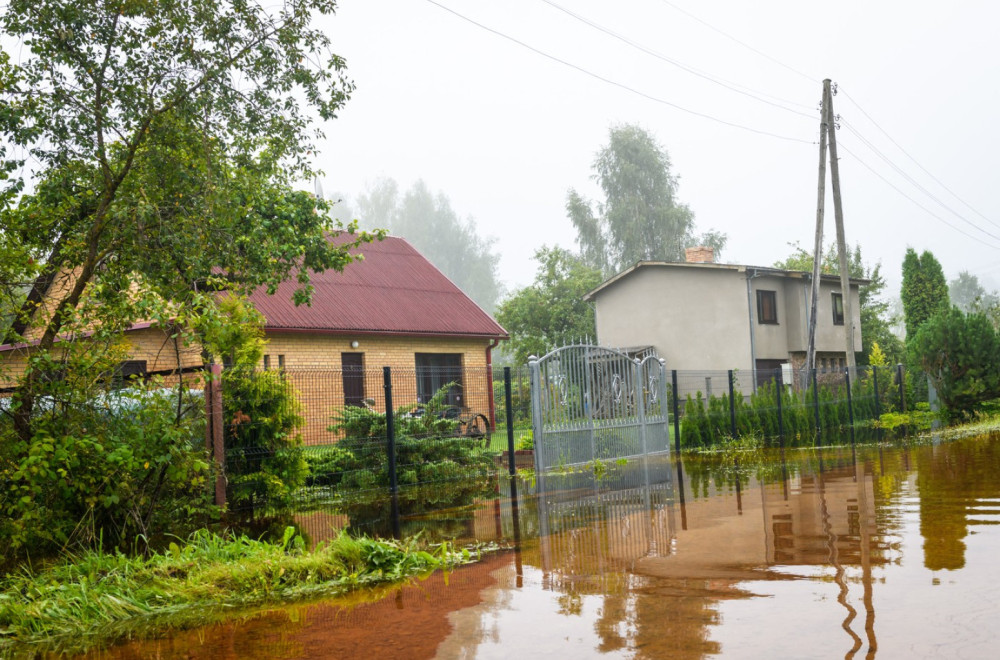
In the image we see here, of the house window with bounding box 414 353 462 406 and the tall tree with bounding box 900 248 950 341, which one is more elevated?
the tall tree with bounding box 900 248 950 341

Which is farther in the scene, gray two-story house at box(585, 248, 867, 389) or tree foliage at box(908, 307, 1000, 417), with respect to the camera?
gray two-story house at box(585, 248, 867, 389)

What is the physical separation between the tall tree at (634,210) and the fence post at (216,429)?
52.9 m

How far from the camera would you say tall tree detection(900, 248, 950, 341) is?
35.3 metres

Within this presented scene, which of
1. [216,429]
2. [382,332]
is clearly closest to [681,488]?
[216,429]

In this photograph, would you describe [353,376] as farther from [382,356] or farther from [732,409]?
[732,409]

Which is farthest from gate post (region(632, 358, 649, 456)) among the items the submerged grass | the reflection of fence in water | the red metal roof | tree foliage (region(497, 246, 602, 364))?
tree foliage (region(497, 246, 602, 364))

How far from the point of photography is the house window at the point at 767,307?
34.4 m

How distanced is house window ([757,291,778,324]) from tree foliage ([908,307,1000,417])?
28.7ft

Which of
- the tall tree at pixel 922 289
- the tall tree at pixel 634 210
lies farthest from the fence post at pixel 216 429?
the tall tree at pixel 634 210

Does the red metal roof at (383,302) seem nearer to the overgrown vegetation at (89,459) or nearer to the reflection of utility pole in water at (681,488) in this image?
the reflection of utility pole in water at (681,488)

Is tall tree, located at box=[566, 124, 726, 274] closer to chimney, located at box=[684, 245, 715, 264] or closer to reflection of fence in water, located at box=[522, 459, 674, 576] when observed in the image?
chimney, located at box=[684, 245, 715, 264]

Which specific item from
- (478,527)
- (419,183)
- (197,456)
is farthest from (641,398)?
(419,183)

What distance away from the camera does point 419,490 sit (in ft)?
47.0

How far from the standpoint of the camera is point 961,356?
82.0 ft
